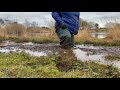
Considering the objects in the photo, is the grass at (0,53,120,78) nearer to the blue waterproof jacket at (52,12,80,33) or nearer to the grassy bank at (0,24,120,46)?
the grassy bank at (0,24,120,46)

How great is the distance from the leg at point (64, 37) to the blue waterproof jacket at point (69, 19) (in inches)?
3.2

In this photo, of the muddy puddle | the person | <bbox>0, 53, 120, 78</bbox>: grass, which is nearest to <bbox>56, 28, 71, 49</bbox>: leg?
the person

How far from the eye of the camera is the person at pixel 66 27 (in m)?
9.97

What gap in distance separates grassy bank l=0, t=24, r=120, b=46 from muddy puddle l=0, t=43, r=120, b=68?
82 mm

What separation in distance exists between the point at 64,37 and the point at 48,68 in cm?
60

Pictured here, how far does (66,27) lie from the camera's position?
1006 centimetres

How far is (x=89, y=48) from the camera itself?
33.0 feet

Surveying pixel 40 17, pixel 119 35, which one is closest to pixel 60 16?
pixel 40 17

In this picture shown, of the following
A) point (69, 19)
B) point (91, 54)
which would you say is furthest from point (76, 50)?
point (69, 19)

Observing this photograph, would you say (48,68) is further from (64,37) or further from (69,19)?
(69,19)
